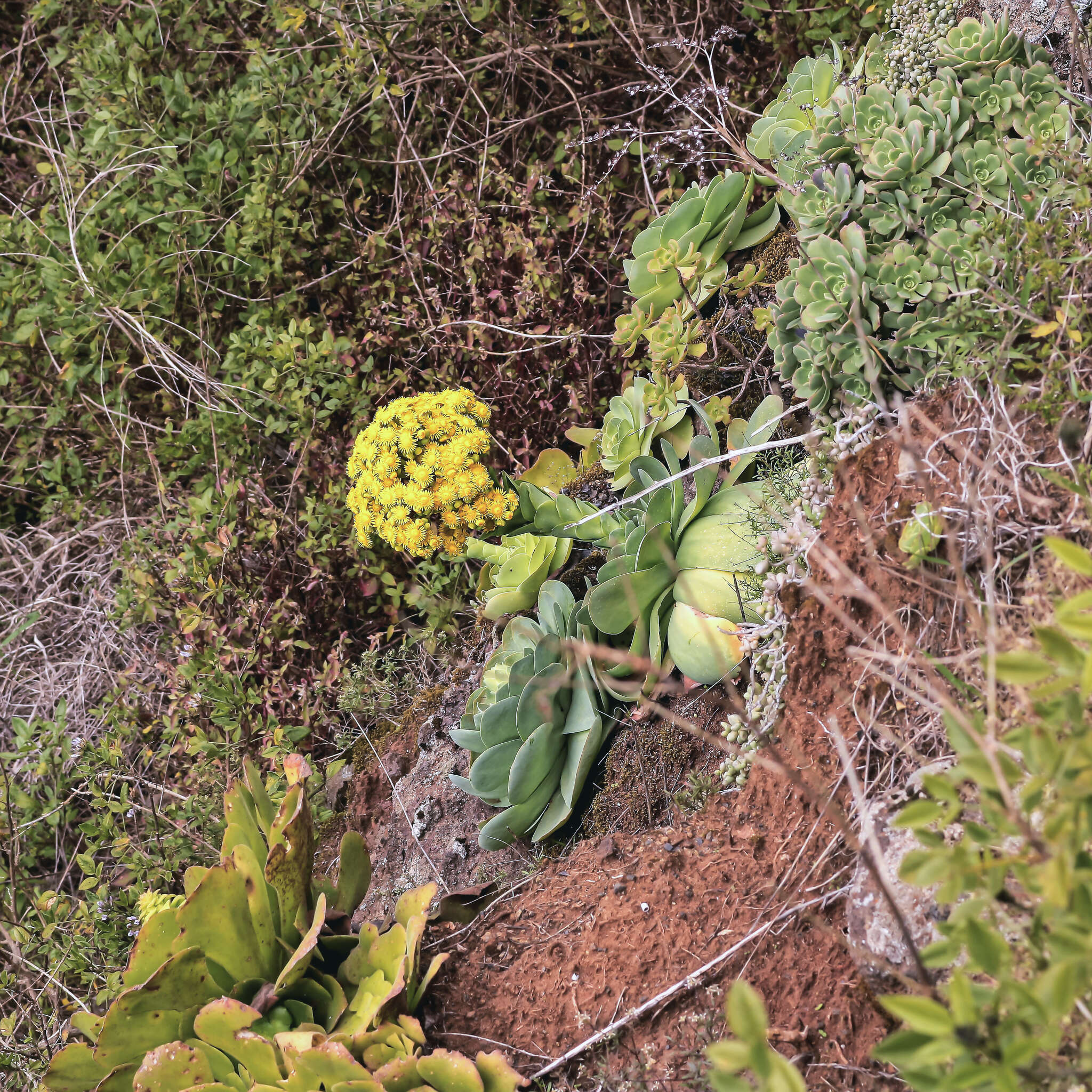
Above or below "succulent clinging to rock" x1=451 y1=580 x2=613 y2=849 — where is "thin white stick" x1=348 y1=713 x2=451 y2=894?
below

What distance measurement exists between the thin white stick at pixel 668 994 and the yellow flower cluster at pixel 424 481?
1.52 meters

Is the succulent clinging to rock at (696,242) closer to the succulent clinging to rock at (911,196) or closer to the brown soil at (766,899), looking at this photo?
the succulent clinging to rock at (911,196)

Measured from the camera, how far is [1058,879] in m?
0.69

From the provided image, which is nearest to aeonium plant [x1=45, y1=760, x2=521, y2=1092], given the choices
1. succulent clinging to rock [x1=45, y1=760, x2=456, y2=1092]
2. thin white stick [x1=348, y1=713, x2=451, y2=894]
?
succulent clinging to rock [x1=45, y1=760, x2=456, y2=1092]

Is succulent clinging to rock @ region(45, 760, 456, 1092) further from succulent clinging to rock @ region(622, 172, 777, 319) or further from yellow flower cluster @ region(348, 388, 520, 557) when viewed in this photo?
succulent clinging to rock @ region(622, 172, 777, 319)

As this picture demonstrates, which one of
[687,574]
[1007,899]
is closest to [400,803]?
[687,574]

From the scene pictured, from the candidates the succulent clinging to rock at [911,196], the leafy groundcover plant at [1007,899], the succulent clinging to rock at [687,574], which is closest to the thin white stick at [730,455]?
the succulent clinging to rock at [687,574]

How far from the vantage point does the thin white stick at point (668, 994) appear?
1.57m

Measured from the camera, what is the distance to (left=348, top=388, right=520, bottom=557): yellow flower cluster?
9.08 ft

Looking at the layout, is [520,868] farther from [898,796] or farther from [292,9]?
[292,9]

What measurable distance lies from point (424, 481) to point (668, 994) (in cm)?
165

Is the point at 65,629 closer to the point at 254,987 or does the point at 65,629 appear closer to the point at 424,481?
the point at 424,481

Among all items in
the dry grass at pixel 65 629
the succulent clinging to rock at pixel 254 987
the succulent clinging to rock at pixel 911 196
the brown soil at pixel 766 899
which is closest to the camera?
the brown soil at pixel 766 899

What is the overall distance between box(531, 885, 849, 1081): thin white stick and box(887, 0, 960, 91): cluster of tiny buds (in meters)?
1.91
